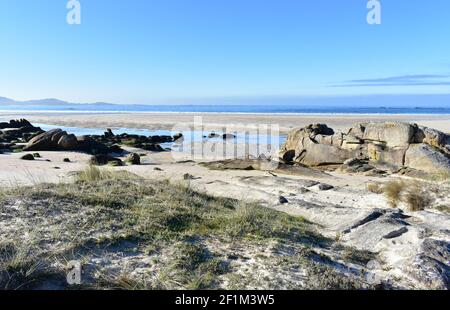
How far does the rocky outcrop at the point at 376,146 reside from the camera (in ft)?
42.1

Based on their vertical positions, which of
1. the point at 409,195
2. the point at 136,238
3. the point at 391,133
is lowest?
the point at 409,195

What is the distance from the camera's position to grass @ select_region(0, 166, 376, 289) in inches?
161

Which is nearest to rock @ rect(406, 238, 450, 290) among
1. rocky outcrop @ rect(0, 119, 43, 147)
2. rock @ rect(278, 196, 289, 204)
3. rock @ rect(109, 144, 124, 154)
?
rock @ rect(278, 196, 289, 204)

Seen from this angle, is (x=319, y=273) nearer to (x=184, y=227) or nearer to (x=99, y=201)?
(x=184, y=227)

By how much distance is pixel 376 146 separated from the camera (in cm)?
1447

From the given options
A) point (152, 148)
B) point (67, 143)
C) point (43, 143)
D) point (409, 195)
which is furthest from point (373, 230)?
point (43, 143)

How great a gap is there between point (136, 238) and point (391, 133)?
11578 mm

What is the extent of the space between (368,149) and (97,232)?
1173cm

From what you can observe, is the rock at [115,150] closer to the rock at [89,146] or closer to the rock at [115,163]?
the rock at [89,146]

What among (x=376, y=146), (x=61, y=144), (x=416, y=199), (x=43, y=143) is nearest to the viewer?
(x=416, y=199)

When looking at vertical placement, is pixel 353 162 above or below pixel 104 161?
above

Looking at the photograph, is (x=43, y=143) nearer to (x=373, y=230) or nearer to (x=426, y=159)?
(x=426, y=159)

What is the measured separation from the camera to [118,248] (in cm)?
485
